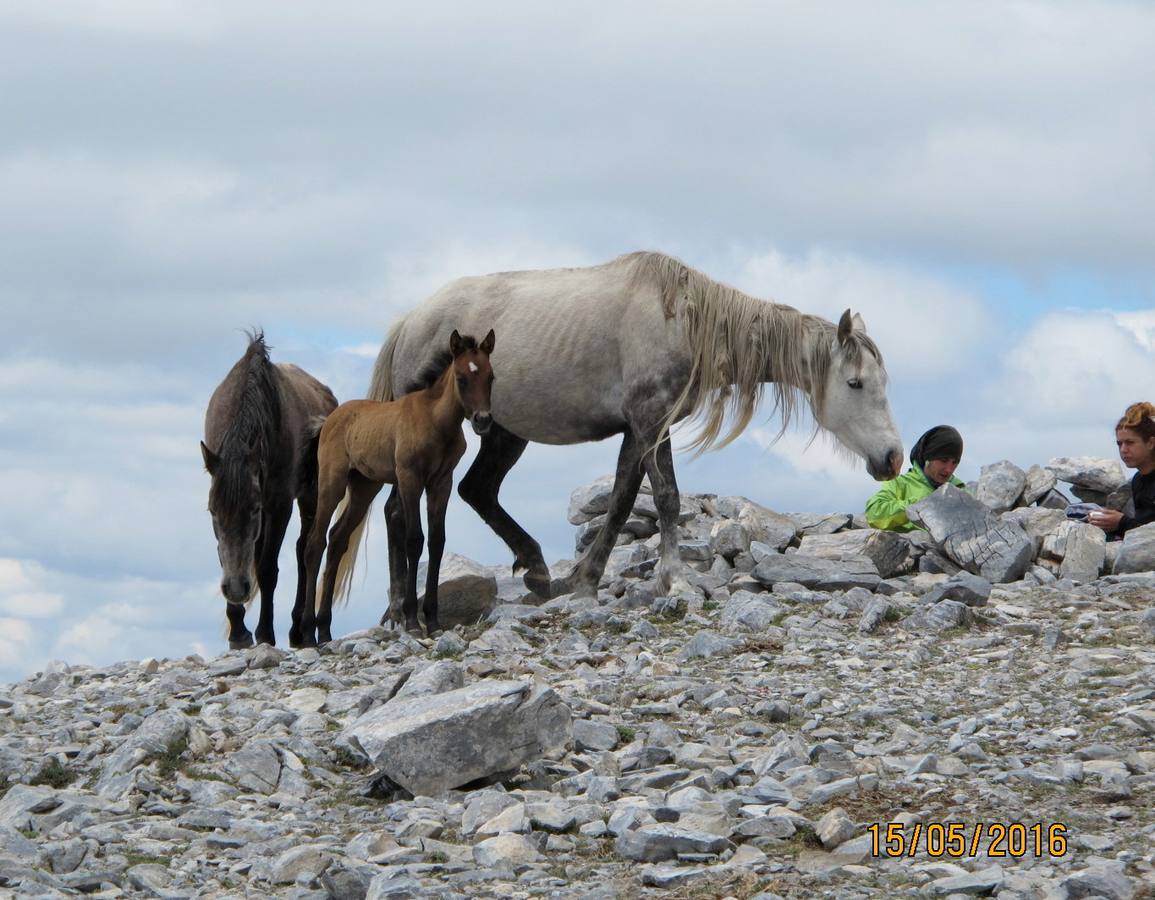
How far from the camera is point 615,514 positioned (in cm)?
1154

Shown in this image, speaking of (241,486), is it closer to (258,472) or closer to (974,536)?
(258,472)

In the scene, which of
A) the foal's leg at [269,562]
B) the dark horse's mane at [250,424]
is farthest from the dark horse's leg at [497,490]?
the dark horse's mane at [250,424]

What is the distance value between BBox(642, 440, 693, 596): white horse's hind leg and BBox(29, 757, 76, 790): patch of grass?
4.96 metres

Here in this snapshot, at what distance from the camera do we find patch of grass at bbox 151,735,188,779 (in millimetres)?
7145

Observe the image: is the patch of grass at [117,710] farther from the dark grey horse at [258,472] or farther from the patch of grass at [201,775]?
the patch of grass at [201,775]

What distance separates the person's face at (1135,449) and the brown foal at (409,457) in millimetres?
5460

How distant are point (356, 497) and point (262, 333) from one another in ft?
4.67

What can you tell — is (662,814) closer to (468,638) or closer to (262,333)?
(468,638)

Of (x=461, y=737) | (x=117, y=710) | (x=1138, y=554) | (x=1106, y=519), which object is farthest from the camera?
(x=1106, y=519)

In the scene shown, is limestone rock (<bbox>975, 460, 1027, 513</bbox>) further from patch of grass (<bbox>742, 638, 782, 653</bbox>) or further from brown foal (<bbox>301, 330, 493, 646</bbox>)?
brown foal (<bbox>301, 330, 493, 646</bbox>)

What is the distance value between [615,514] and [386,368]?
Result: 266cm

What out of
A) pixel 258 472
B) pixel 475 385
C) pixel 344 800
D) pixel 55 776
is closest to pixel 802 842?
pixel 344 800

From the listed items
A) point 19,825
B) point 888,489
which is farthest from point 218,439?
point 888,489

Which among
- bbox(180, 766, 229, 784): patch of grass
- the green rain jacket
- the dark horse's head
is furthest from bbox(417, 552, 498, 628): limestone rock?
bbox(180, 766, 229, 784): patch of grass
